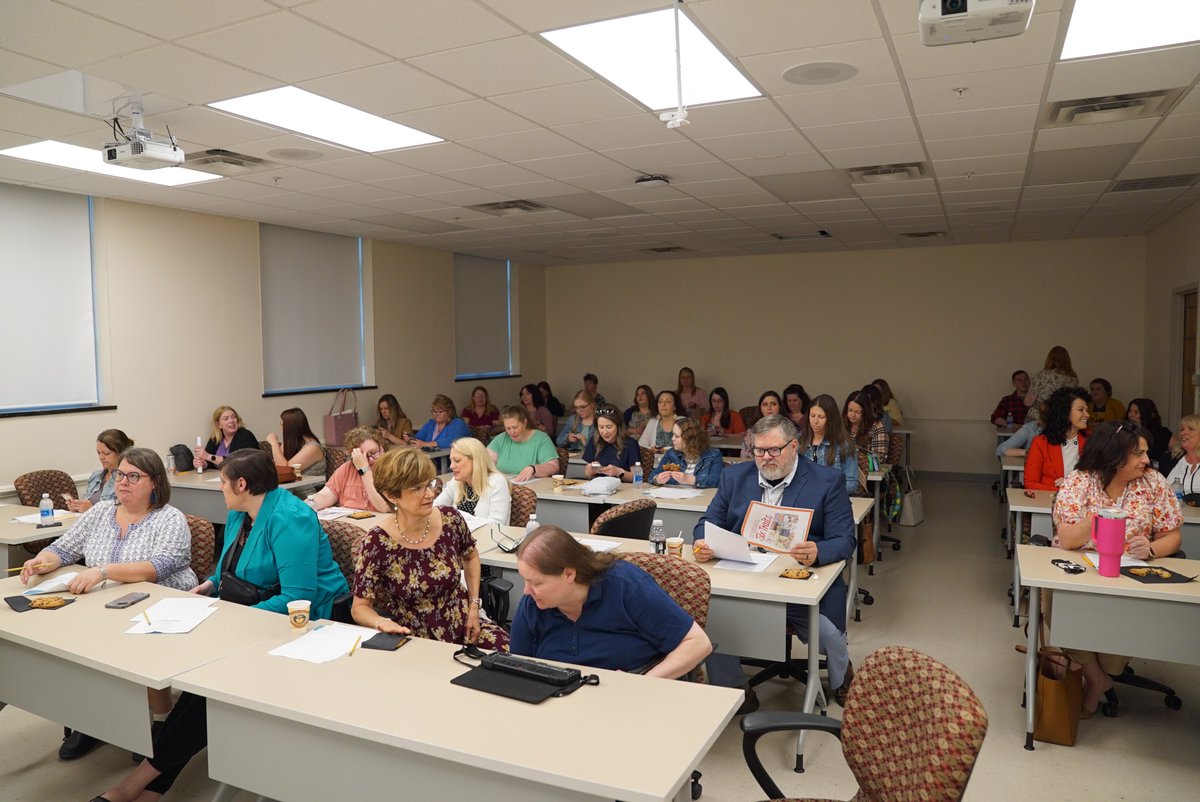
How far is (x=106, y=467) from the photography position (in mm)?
5414

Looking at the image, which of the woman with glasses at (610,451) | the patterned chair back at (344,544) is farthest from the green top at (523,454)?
the patterned chair back at (344,544)

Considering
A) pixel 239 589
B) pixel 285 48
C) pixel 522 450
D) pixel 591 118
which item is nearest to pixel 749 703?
pixel 239 589

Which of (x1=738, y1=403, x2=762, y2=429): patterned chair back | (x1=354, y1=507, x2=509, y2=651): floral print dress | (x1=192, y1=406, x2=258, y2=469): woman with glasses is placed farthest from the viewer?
(x1=738, y1=403, x2=762, y2=429): patterned chair back

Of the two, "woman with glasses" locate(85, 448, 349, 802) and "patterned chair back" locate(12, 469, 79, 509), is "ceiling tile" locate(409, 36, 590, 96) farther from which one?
"patterned chair back" locate(12, 469, 79, 509)

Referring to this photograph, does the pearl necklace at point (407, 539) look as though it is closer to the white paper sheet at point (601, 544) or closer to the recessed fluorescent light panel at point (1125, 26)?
the white paper sheet at point (601, 544)

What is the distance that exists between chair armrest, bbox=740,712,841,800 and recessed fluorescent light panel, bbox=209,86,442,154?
138 inches

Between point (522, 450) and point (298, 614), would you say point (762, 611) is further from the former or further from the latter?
point (522, 450)

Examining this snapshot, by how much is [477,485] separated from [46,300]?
13.8 feet

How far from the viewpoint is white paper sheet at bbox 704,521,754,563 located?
12.1 feet

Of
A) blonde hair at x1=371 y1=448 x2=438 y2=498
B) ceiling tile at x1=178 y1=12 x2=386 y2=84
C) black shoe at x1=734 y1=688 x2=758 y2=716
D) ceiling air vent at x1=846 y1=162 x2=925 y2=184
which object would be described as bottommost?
black shoe at x1=734 y1=688 x2=758 y2=716

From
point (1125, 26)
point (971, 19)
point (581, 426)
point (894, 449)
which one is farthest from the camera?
point (894, 449)

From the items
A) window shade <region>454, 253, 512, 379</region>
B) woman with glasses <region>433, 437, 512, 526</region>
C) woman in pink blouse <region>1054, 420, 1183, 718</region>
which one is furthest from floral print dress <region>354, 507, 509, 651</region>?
window shade <region>454, 253, 512, 379</region>

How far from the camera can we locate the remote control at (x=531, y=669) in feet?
7.69

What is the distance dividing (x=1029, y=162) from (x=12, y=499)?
779 centimetres
